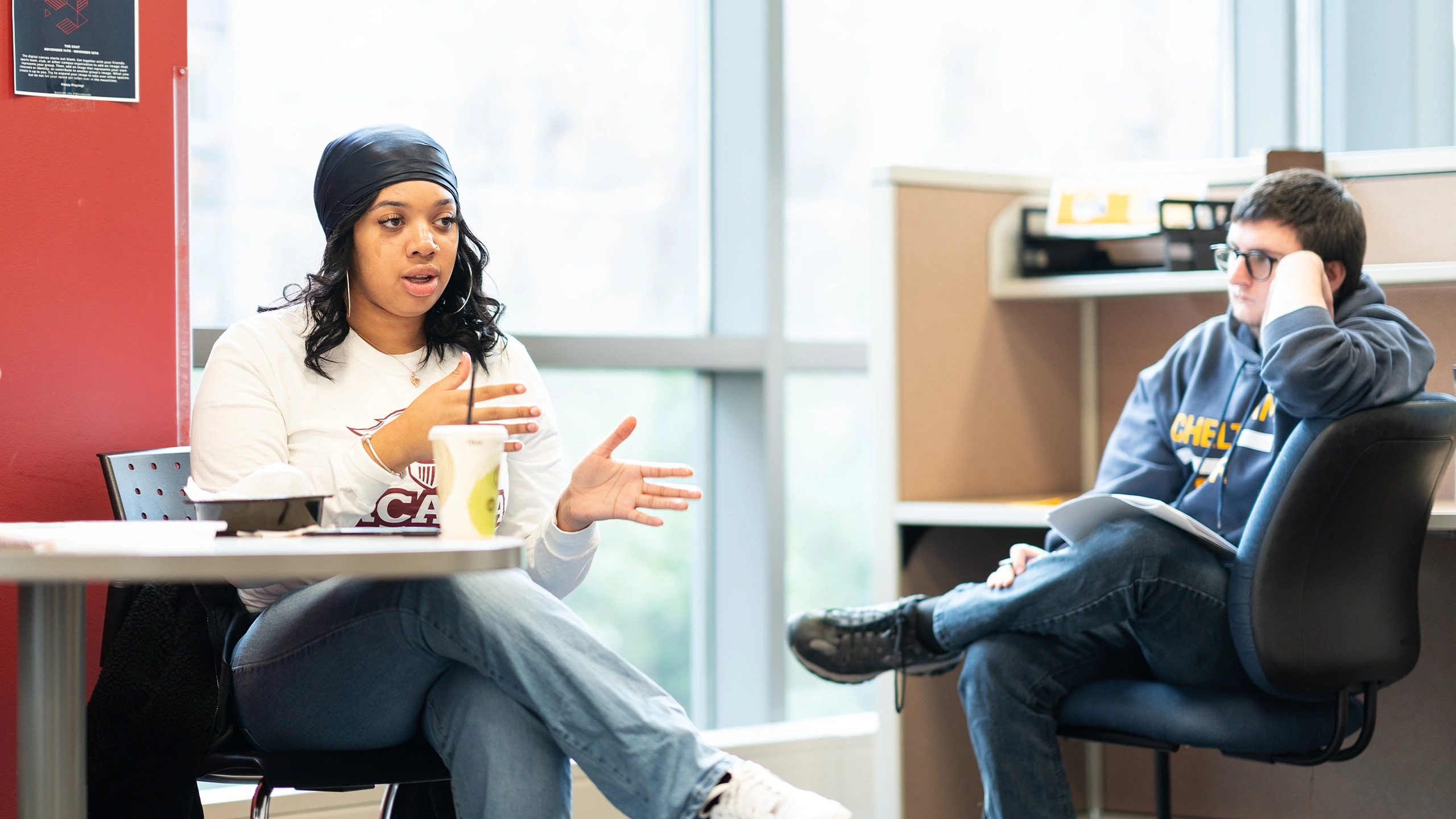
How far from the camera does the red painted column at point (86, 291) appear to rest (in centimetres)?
184

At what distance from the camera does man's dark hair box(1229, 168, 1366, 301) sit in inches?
80.7

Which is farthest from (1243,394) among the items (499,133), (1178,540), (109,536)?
(109,536)

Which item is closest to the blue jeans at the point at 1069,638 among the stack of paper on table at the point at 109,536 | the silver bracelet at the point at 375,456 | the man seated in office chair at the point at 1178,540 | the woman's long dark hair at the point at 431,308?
the man seated in office chair at the point at 1178,540

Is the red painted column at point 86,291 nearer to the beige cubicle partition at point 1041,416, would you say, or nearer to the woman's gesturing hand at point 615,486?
the woman's gesturing hand at point 615,486

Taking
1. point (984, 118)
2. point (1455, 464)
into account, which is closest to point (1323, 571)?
point (1455, 464)

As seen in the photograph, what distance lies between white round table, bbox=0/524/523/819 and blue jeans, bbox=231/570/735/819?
202 mm

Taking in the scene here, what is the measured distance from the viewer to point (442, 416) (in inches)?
57.5

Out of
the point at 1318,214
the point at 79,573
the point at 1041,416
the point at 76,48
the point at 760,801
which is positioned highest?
the point at 76,48

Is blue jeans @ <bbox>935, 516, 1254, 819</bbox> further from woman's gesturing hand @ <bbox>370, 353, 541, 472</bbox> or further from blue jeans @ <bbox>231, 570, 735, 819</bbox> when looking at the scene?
woman's gesturing hand @ <bbox>370, 353, 541, 472</bbox>

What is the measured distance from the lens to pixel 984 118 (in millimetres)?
3518

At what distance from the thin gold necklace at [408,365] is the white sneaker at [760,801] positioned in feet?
2.27

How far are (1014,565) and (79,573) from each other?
1.40 meters

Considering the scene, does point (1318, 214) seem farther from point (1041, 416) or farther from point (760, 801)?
point (760, 801)

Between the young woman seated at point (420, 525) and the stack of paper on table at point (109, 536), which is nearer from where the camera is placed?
the stack of paper on table at point (109, 536)
